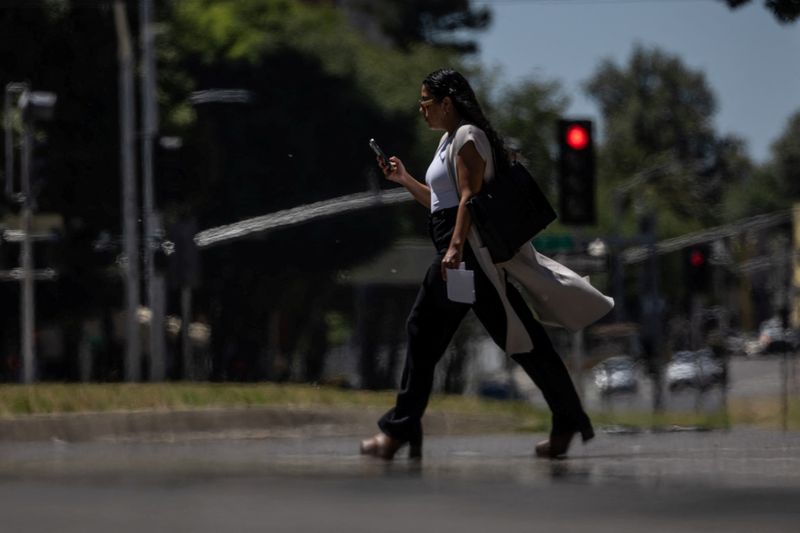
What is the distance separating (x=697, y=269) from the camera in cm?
3816

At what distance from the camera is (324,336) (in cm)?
6488

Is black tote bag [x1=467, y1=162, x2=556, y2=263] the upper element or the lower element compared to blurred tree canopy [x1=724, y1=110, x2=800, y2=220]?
→ lower

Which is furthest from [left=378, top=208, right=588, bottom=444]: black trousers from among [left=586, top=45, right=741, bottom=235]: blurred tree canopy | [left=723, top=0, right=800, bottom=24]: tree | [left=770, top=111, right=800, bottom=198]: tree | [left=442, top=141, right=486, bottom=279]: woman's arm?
[left=770, top=111, right=800, bottom=198]: tree

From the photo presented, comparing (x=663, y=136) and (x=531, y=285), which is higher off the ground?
(x=663, y=136)

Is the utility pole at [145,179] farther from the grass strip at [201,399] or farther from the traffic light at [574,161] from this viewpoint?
the grass strip at [201,399]

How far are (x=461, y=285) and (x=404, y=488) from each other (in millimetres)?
1825

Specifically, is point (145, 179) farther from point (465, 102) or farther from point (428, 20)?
Answer: point (428, 20)

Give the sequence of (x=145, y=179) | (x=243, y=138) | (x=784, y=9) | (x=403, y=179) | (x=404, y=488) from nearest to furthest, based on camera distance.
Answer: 1. (x=404, y=488)
2. (x=403, y=179)
3. (x=784, y=9)
4. (x=145, y=179)
5. (x=243, y=138)

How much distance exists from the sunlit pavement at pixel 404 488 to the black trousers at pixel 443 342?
211 mm

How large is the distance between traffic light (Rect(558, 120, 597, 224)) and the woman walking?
1404 centimetres

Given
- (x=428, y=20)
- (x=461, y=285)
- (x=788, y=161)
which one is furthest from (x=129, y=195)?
(x=788, y=161)

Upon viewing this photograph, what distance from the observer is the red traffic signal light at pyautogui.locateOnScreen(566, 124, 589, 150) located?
24266 mm

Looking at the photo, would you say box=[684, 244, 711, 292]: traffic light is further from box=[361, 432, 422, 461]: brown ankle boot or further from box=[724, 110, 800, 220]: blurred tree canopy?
box=[724, 110, 800, 220]: blurred tree canopy

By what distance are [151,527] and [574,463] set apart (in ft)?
11.1
